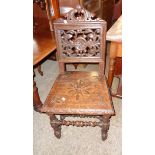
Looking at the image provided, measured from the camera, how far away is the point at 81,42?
1615 millimetres

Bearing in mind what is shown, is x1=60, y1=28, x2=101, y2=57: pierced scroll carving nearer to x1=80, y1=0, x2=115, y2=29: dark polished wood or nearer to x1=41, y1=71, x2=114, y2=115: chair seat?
x1=41, y1=71, x2=114, y2=115: chair seat

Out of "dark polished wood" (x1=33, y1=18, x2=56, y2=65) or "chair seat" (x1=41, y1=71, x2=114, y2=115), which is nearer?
"chair seat" (x1=41, y1=71, x2=114, y2=115)

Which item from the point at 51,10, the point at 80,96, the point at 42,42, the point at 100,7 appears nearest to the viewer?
the point at 80,96

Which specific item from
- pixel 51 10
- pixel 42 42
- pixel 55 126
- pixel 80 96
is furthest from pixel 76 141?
pixel 51 10

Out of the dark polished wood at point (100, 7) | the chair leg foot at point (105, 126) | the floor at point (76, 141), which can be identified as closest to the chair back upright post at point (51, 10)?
the dark polished wood at point (100, 7)

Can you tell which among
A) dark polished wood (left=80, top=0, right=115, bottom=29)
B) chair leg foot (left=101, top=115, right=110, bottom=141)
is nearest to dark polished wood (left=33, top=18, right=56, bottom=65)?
chair leg foot (left=101, top=115, right=110, bottom=141)

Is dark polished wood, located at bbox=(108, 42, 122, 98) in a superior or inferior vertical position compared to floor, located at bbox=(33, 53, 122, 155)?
superior

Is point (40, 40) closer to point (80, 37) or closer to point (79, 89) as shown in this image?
point (80, 37)

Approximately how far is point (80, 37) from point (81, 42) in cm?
4

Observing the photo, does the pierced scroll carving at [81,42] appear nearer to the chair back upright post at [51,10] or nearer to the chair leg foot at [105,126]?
the chair leg foot at [105,126]

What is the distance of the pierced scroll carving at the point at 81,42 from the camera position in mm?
1570

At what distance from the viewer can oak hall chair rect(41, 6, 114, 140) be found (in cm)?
140
